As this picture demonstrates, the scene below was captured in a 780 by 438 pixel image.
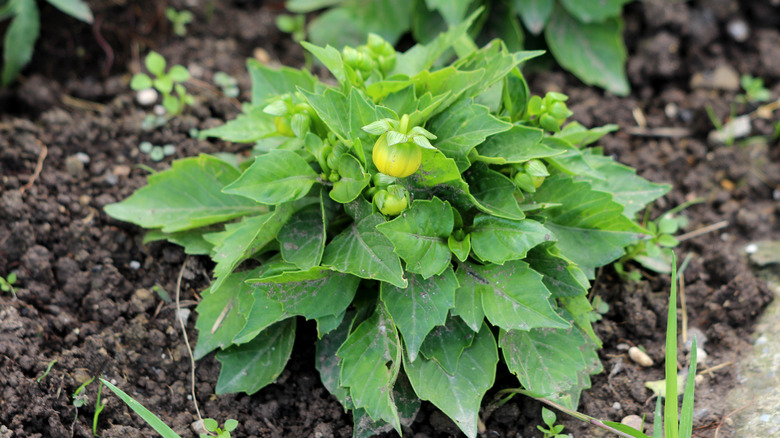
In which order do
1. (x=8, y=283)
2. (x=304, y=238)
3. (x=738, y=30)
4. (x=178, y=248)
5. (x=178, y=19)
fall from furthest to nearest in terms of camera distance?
1. (x=738, y=30)
2. (x=178, y=19)
3. (x=178, y=248)
4. (x=8, y=283)
5. (x=304, y=238)

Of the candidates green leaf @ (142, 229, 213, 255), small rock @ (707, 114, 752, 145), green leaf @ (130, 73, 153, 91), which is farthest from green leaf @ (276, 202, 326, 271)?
small rock @ (707, 114, 752, 145)

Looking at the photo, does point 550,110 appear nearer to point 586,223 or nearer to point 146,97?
point 586,223

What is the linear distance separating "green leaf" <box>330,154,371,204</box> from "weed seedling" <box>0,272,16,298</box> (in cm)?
132

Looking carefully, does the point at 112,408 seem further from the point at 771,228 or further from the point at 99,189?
the point at 771,228

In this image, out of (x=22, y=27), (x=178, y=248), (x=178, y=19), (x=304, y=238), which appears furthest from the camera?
(x=178, y=19)

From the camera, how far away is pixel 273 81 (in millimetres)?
2754

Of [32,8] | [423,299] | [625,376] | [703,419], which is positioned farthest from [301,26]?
[703,419]

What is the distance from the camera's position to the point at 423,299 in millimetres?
2123

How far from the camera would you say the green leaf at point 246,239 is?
86.0 inches

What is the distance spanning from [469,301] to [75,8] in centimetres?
251

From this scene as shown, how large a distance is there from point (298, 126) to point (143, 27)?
1.91 meters

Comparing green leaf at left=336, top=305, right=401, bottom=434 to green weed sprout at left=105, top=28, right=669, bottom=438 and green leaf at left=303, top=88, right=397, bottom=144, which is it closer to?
green weed sprout at left=105, top=28, right=669, bottom=438

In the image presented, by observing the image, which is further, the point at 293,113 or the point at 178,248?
the point at 178,248

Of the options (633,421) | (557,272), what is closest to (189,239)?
(557,272)
